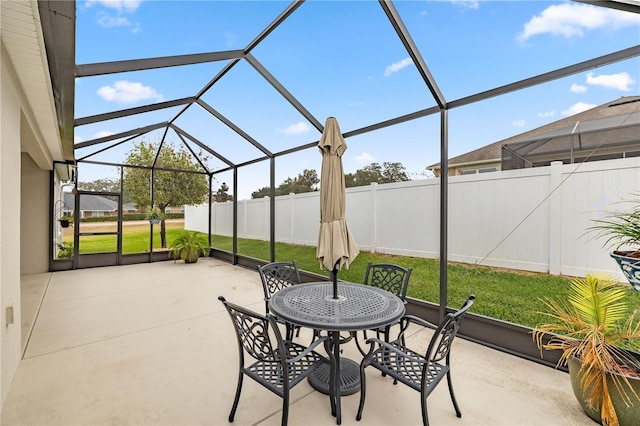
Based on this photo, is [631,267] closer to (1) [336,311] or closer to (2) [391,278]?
(2) [391,278]

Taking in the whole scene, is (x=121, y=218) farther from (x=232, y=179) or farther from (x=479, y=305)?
(x=479, y=305)

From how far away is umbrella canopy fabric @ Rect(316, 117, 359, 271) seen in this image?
2529 millimetres

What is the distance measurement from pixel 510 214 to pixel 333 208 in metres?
2.29

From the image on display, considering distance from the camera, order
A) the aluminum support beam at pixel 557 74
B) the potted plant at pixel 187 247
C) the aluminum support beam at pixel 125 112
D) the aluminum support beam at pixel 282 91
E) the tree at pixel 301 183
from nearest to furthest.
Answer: the aluminum support beam at pixel 557 74 → the aluminum support beam at pixel 282 91 → the aluminum support beam at pixel 125 112 → the tree at pixel 301 183 → the potted plant at pixel 187 247

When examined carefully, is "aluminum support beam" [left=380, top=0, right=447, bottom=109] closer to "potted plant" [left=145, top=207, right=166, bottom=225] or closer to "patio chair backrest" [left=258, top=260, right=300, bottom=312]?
"patio chair backrest" [left=258, top=260, right=300, bottom=312]

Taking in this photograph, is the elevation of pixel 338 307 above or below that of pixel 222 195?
below

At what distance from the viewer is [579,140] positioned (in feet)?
9.62

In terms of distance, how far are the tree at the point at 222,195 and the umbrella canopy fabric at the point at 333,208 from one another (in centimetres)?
664

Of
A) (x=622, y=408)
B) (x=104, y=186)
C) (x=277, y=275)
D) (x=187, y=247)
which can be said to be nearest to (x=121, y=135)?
(x=104, y=186)

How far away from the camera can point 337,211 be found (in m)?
2.58

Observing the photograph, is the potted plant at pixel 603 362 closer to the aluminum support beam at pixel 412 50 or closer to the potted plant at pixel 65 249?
the aluminum support beam at pixel 412 50

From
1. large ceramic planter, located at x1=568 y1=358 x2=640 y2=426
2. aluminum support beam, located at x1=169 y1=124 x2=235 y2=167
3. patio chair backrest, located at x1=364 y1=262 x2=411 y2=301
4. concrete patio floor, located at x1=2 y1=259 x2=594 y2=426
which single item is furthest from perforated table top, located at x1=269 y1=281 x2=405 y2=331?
aluminum support beam, located at x1=169 y1=124 x2=235 y2=167

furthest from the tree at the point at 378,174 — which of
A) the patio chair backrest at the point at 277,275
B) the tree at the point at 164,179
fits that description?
the tree at the point at 164,179

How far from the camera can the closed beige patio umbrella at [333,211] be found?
253cm
